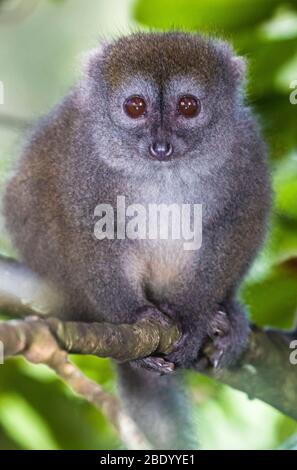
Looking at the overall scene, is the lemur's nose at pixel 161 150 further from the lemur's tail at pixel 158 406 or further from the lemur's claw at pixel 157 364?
the lemur's tail at pixel 158 406

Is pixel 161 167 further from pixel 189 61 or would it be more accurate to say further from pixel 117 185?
pixel 189 61

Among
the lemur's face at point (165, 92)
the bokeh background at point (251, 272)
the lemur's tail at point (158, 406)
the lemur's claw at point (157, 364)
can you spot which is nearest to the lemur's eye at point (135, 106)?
the lemur's face at point (165, 92)

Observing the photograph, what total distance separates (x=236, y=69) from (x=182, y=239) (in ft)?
2.58

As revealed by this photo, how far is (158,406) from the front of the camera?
4055 mm

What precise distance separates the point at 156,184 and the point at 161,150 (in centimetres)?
33

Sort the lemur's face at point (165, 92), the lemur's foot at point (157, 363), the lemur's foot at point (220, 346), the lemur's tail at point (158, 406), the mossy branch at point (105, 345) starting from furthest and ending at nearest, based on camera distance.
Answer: the lemur's tail at point (158, 406) < the lemur's foot at point (220, 346) < the lemur's face at point (165, 92) < the lemur's foot at point (157, 363) < the mossy branch at point (105, 345)

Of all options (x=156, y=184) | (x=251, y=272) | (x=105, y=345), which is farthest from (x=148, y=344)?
(x=251, y=272)

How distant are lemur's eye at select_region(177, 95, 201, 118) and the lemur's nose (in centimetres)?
17

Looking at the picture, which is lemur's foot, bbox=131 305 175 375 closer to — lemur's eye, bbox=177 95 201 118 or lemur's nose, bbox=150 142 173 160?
lemur's nose, bbox=150 142 173 160

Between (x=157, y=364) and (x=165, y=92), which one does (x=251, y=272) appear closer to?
(x=157, y=364)

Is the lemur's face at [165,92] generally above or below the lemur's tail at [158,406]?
above

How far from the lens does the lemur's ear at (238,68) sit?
142 inches

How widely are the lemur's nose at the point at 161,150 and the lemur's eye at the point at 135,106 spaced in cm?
16

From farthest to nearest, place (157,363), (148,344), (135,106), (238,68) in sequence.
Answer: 1. (238,68)
2. (135,106)
3. (157,363)
4. (148,344)
